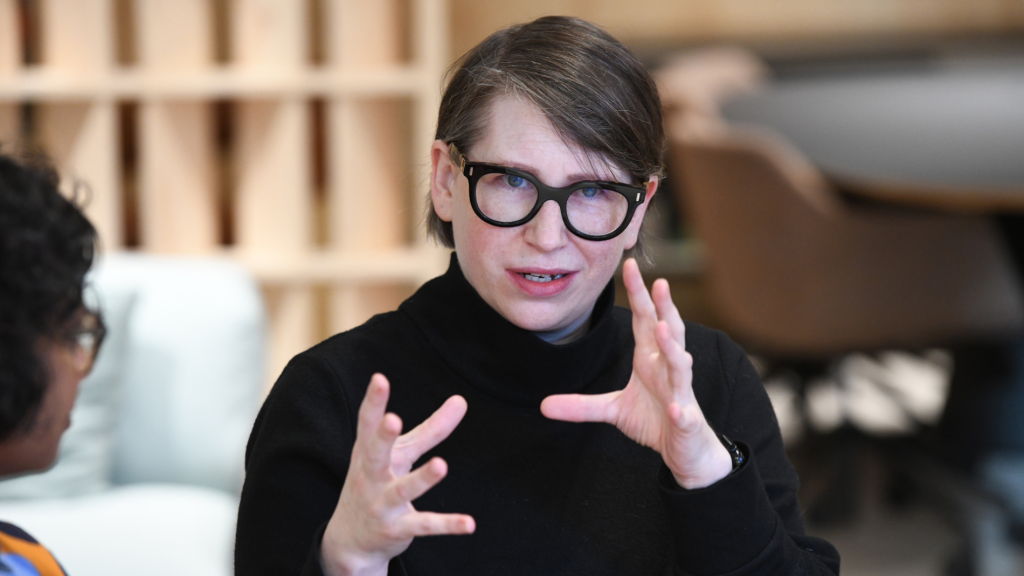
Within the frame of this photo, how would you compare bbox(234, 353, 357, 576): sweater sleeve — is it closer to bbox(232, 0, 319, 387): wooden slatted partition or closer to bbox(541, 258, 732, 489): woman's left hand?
bbox(541, 258, 732, 489): woman's left hand

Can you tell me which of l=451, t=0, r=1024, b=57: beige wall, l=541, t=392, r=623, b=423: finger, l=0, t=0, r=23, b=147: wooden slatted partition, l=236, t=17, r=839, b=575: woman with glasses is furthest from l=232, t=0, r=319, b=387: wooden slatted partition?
l=451, t=0, r=1024, b=57: beige wall

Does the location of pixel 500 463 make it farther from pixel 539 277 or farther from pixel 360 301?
pixel 360 301

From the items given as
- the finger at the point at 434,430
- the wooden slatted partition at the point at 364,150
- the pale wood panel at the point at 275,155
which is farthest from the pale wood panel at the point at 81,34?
the finger at the point at 434,430

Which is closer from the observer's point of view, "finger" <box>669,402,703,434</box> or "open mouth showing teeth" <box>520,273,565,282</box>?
"finger" <box>669,402,703,434</box>

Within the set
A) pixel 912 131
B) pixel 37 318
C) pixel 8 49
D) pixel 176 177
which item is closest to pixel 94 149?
pixel 176 177

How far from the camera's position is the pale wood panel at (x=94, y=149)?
91.7 inches

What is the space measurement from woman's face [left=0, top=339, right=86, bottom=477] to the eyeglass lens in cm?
38

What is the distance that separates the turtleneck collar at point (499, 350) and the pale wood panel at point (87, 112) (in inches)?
64.6

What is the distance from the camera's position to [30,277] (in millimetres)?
720

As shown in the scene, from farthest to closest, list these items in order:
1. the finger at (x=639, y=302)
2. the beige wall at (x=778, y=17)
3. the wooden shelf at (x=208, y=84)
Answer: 1. the beige wall at (x=778, y=17)
2. the wooden shelf at (x=208, y=84)
3. the finger at (x=639, y=302)

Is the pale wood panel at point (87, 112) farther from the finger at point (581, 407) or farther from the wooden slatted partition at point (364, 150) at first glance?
the finger at point (581, 407)

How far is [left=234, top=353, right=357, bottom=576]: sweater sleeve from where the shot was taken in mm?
874

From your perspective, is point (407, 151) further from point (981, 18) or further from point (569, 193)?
point (981, 18)

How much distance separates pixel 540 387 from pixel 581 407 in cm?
12
